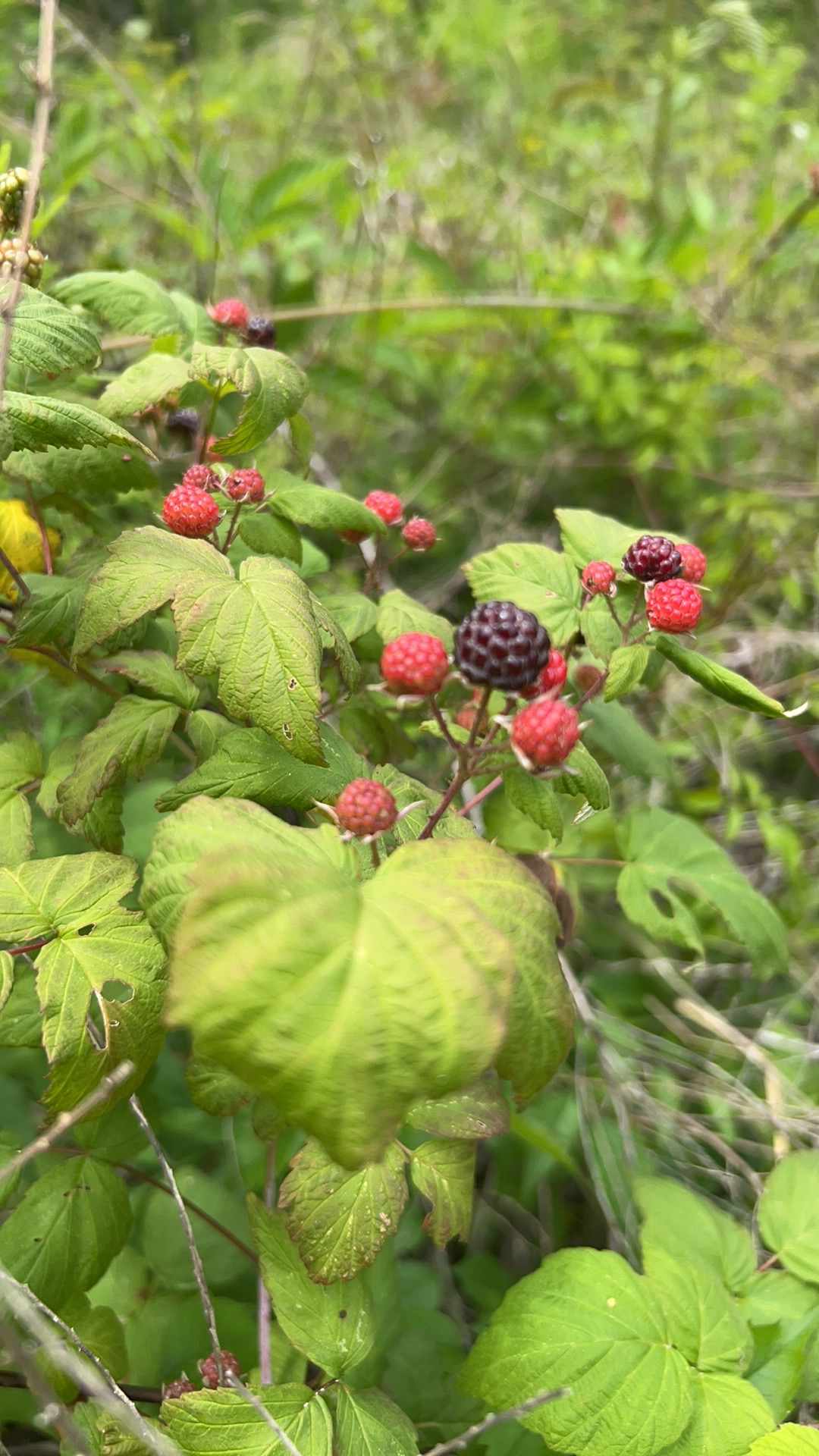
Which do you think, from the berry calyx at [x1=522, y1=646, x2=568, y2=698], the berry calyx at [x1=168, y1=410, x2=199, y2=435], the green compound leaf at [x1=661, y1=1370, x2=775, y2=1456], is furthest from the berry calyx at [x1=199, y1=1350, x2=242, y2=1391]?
the berry calyx at [x1=168, y1=410, x2=199, y2=435]

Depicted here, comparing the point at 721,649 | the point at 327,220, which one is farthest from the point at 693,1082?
the point at 327,220

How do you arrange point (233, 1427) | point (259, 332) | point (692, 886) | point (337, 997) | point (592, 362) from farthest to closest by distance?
point (592, 362) < point (692, 886) < point (259, 332) < point (233, 1427) < point (337, 997)

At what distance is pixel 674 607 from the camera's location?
0.97m

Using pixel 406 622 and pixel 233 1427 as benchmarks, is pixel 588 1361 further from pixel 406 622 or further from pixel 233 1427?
pixel 406 622

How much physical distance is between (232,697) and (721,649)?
1.70 meters

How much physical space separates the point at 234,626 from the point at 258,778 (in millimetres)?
165

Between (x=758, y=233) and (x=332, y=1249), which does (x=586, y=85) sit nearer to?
(x=758, y=233)

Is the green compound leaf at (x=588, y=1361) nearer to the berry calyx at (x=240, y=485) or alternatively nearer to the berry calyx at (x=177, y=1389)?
the berry calyx at (x=177, y=1389)

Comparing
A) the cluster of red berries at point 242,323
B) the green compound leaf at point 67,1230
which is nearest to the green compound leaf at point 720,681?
the cluster of red berries at point 242,323

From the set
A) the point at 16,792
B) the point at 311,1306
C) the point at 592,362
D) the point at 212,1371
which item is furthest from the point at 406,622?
the point at 592,362

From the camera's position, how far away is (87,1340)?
104cm

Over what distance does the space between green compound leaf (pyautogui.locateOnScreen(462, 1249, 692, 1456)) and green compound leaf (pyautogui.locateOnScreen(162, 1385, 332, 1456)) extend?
0.21 meters

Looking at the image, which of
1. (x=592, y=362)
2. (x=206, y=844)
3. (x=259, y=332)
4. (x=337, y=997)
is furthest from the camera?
(x=592, y=362)

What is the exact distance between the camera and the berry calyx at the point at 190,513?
100 centimetres
